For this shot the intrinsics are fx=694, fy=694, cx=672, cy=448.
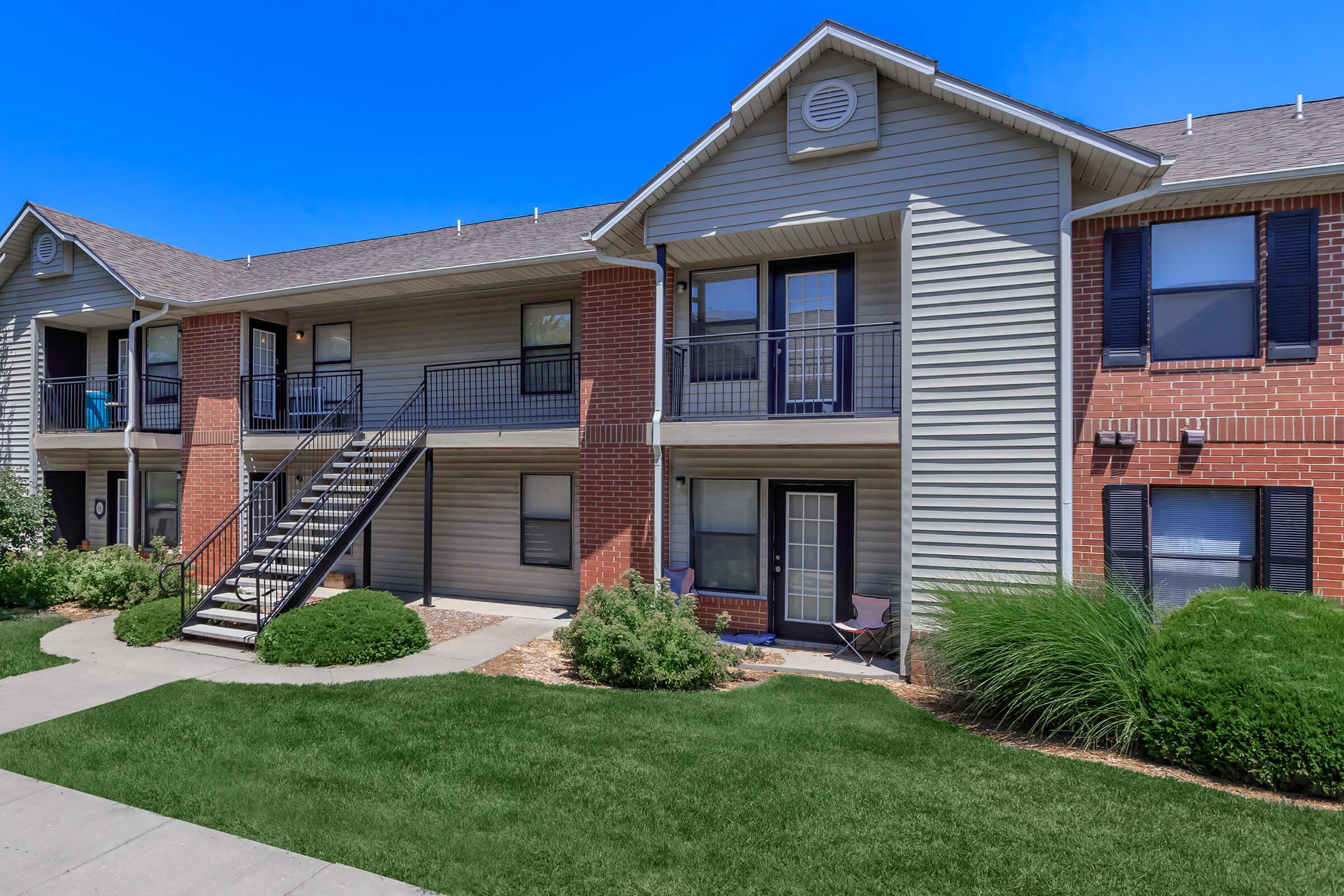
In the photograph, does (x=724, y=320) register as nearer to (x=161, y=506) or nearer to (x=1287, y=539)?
(x=1287, y=539)

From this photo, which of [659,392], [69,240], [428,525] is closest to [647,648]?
[659,392]

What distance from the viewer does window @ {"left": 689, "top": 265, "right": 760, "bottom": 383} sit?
32.2ft

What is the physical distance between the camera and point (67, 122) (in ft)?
64.3

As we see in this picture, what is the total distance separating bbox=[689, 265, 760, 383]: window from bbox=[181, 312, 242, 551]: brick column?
8973 millimetres

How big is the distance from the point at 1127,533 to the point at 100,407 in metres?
18.7

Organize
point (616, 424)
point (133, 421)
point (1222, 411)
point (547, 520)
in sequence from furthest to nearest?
point (133, 421)
point (547, 520)
point (616, 424)
point (1222, 411)

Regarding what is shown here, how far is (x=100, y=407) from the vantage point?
48.4ft

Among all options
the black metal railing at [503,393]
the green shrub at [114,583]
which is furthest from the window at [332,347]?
the green shrub at [114,583]

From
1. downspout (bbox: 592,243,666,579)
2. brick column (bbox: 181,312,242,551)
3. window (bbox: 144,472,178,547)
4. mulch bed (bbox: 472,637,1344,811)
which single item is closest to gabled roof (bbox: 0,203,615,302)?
brick column (bbox: 181,312,242,551)

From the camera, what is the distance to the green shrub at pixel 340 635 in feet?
26.5

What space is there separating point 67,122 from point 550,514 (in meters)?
19.8

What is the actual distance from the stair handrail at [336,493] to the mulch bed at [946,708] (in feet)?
10.2

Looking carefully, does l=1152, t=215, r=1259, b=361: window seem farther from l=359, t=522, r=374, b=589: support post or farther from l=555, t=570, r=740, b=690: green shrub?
l=359, t=522, r=374, b=589: support post

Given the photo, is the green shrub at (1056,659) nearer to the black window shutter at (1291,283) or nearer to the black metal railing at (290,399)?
the black window shutter at (1291,283)
